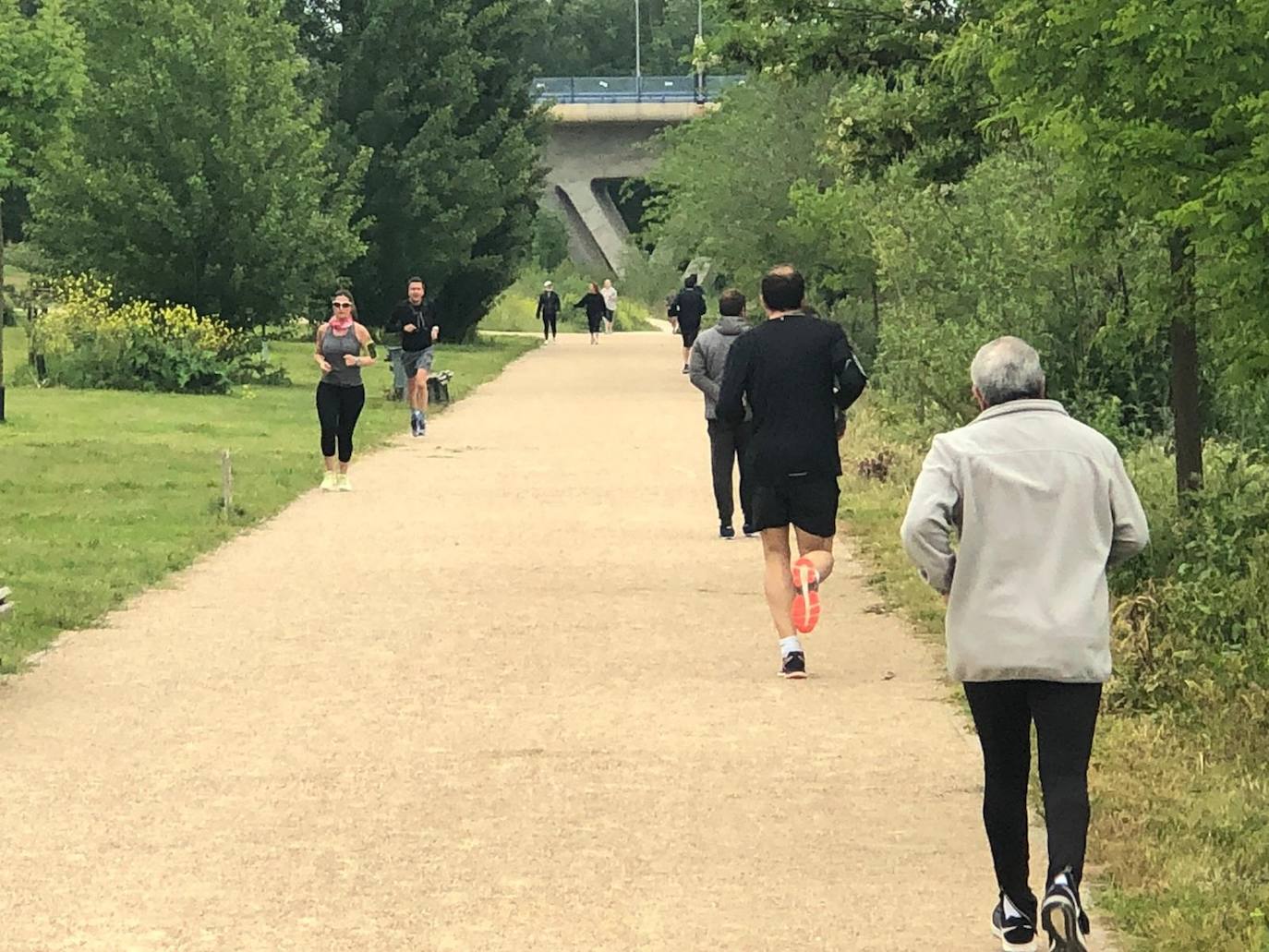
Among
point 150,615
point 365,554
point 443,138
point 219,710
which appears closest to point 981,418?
point 219,710

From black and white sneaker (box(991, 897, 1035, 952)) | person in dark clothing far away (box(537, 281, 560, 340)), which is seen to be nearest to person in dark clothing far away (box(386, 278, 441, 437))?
black and white sneaker (box(991, 897, 1035, 952))

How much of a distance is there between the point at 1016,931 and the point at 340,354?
13.9 metres

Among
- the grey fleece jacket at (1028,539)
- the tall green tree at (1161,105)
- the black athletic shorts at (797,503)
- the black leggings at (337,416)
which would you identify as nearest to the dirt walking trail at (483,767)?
the black athletic shorts at (797,503)

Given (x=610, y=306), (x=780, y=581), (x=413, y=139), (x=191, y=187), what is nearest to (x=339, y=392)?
(x=780, y=581)

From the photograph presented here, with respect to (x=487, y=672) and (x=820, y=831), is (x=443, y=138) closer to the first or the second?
(x=487, y=672)

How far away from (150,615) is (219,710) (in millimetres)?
2849

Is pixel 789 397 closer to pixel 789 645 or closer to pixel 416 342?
pixel 789 645

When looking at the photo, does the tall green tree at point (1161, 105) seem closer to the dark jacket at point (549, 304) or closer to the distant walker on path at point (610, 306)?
the dark jacket at point (549, 304)

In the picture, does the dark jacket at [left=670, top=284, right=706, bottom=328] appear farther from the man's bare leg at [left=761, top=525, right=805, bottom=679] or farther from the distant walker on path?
the man's bare leg at [left=761, top=525, right=805, bottom=679]

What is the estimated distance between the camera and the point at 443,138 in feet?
161

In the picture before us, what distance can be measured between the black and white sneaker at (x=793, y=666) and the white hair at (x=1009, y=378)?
440 centimetres

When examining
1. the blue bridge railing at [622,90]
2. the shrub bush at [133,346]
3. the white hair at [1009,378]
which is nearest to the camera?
the white hair at [1009,378]

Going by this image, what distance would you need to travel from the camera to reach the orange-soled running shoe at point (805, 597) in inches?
408

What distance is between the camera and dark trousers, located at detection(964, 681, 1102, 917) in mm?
6086
